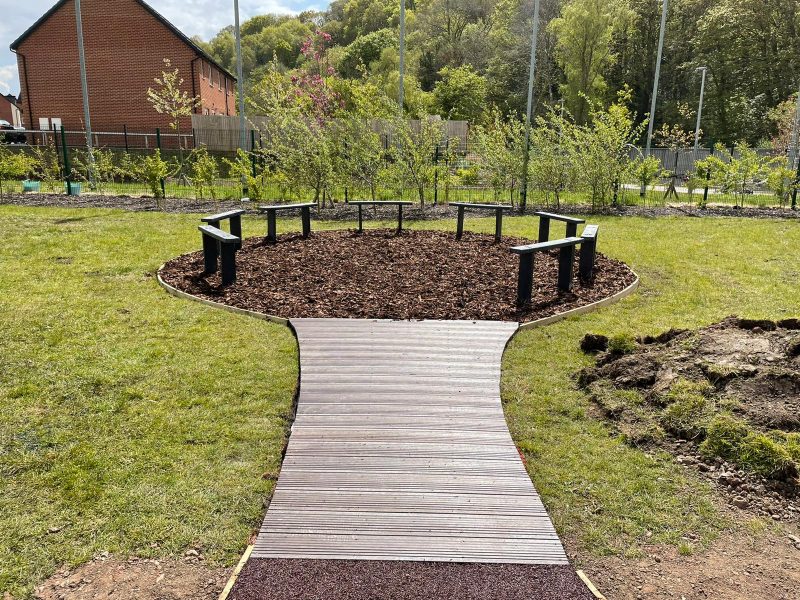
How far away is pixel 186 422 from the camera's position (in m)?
4.44

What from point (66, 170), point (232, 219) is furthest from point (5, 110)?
point (232, 219)

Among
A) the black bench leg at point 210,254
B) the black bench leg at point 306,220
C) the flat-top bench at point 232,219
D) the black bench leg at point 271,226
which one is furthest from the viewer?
the black bench leg at point 306,220

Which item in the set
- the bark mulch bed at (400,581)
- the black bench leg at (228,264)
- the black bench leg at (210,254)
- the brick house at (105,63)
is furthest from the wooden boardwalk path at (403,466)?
the brick house at (105,63)

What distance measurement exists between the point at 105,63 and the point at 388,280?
34598 millimetres

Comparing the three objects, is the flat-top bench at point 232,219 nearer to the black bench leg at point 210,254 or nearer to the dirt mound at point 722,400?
the black bench leg at point 210,254

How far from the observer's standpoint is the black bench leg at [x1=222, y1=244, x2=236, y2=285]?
768cm

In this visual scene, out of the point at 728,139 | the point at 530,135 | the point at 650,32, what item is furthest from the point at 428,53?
the point at 530,135

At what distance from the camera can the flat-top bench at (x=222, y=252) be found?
294 inches

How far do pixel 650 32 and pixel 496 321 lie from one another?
52337 millimetres

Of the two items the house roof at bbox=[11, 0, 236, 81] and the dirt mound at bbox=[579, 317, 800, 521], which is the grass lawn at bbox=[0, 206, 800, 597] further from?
the house roof at bbox=[11, 0, 236, 81]

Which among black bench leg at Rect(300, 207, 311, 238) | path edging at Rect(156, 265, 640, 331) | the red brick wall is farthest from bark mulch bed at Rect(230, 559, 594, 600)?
the red brick wall

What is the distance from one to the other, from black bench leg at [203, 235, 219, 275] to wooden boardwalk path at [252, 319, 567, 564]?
3.15 m

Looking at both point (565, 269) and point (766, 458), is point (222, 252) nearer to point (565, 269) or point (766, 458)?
point (565, 269)

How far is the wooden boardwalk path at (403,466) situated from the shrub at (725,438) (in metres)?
1.27
